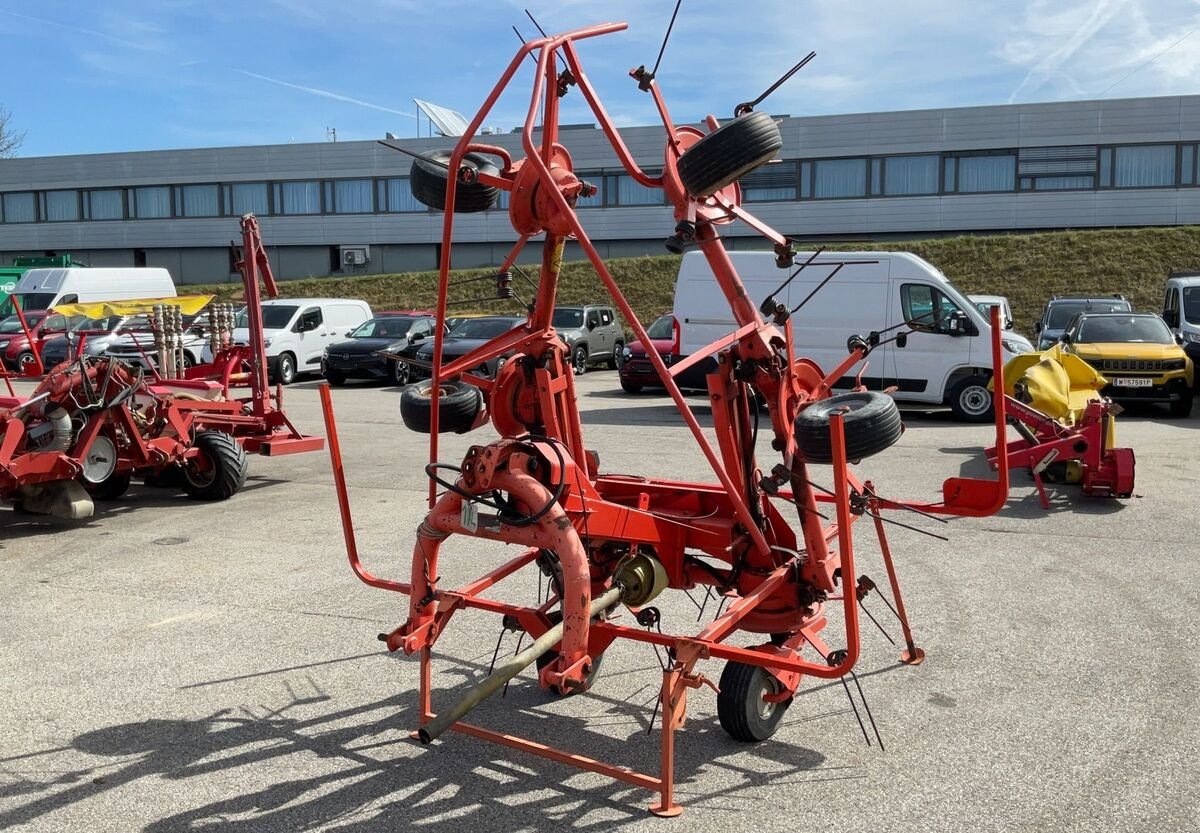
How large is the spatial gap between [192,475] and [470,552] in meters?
3.86

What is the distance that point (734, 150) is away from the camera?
158 inches

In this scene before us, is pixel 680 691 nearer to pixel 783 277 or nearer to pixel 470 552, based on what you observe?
pixel 470 552

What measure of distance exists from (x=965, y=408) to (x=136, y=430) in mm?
11750

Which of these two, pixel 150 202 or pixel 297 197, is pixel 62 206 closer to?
pixel 150 202

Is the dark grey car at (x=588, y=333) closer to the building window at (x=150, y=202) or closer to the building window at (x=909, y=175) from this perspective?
the building window at (x=909, y=175)

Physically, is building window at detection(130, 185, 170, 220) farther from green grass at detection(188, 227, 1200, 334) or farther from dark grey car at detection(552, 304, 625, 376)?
dark grey car at detection(552, 304, 625, 376)

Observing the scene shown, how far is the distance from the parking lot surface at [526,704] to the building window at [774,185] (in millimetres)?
35112

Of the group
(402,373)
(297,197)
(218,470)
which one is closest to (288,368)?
(402,373)

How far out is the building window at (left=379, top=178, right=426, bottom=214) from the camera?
47.7 metres

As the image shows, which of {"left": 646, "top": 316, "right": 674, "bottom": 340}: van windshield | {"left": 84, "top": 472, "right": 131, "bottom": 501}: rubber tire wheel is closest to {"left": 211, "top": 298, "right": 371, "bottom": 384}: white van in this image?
{"left": 646, "top": 316, "right": 674, "bottom": 340}: van windshield

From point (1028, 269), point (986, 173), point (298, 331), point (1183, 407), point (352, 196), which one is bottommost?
point (1183, 407)

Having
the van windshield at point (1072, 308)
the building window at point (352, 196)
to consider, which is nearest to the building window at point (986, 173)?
the van windshield at point (1072, 308)

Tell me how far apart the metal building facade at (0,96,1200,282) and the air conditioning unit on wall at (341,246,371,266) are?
1.02 feet

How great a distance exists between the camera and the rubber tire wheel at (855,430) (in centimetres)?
417
